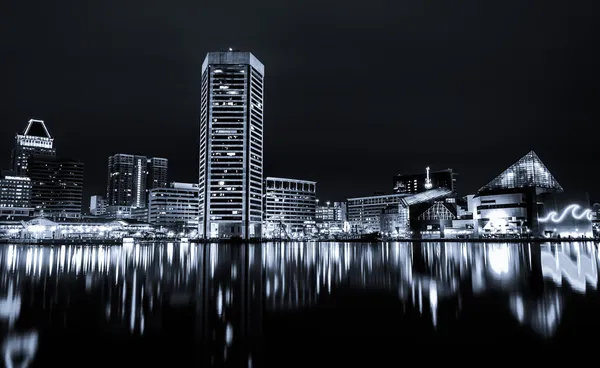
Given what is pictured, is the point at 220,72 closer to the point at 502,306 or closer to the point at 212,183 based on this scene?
the point at 212,183

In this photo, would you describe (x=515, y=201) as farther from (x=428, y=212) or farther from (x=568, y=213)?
(x=428, y=212)

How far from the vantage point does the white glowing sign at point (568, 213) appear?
12888 cm

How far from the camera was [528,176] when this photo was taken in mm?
140625

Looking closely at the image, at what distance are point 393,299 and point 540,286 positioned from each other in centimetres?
952

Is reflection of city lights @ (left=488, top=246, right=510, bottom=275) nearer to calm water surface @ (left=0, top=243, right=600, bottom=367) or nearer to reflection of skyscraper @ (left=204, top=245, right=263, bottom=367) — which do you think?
calm water surface @ (left=0, top=243, right=600, bottom=367)

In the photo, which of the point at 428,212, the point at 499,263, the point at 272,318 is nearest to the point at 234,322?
the point at 272,318

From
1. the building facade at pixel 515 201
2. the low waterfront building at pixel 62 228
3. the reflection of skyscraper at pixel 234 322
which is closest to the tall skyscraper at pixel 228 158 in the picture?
the low waterfront building at pixel 62 228

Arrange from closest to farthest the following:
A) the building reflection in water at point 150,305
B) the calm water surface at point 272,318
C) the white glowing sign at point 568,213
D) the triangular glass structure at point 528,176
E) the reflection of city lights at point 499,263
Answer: the calm water surface at point 272,318
the building reflection in water at point 150,305
the reflection of city lights at point 499,263
the white glowing sign at point 568,213
the triangular glass structure at point 528,176

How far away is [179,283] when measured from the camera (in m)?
25.0

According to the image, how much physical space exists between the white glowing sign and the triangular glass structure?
1082cm

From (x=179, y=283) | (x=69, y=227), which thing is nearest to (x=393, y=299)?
(x=179, y=283)

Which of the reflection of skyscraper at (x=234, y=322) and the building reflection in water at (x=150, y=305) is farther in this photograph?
the building reflection in water at (x=150, y=305)

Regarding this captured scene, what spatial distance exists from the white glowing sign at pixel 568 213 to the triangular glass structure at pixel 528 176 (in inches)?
426

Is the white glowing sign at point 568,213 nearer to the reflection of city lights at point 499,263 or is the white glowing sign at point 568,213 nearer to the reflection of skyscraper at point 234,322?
the reflection of city lights at point 499,263
